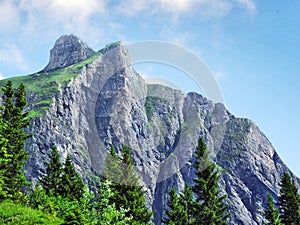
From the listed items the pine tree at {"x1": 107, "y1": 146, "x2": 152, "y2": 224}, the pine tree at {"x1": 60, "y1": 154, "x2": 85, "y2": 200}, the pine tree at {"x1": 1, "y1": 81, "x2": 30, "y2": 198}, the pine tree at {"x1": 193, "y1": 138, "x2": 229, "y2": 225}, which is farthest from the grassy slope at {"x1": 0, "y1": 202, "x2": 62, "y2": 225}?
the pine tree at {"x1": 60, "y1": 154, "x2": 85, "y2": 200}

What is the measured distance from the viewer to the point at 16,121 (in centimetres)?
4409

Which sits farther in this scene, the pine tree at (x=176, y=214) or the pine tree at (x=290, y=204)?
the pine tree at (x=176, y=214)

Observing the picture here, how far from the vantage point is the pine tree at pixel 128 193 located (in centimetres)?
4047

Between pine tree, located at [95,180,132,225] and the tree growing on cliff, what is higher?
the tree growing on cliff

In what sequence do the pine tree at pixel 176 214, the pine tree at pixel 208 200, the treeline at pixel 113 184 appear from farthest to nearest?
the pine tree at pixel 176 214 < the pine tree at pixel 208 200 < the treeline at pixel 113 184

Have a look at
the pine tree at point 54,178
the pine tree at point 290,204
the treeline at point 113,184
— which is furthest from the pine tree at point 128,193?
the pine tree at point 290,204

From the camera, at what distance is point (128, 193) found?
4184 centimetres

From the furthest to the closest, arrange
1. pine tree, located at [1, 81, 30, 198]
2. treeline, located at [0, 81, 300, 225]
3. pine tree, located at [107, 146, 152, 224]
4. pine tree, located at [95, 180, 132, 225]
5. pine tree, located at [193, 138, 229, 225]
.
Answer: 1. pine tree, located at [193, 138, 229, 225]
2. pine tree, located at [1, 81, 30, 198]
3. pine tree, located at [107, 146, 152, 224]
4. treeline, located at [0, 81, 300, 225]
5. pine tree, located at [95, 180, 132, 225]

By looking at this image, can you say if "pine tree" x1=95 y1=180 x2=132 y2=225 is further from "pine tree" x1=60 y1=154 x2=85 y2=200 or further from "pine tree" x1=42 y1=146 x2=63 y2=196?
"pine tree" x1=42 y1=146 x2=63 y2=196

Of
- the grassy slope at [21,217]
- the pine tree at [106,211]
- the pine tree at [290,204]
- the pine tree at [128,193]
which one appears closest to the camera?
the pine tree at [106,211]

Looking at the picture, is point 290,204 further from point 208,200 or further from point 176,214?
point 176,214

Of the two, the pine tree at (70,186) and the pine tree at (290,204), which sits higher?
the pine tree at (70,186)

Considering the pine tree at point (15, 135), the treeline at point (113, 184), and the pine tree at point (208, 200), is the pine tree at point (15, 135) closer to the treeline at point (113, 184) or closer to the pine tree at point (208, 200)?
the treeline at point (113, 184)

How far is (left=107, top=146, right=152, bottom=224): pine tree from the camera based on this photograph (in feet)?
133
